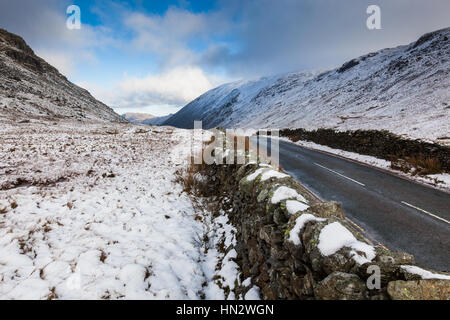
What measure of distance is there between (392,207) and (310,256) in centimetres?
629

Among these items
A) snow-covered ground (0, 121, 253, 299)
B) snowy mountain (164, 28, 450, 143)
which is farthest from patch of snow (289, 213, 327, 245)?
snowy mountain (164, 28, 450, 143)

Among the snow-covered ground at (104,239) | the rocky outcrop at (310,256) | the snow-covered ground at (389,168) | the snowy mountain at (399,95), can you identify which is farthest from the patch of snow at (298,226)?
the snowy mountain at (399,95)

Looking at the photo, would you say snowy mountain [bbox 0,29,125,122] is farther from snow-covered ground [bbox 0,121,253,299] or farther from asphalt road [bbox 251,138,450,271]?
asphalt road [bbox 251,138,450,271]

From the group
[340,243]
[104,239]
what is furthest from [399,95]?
[104,239]

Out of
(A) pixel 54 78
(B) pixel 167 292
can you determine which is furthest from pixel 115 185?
(A) pixel 54 78

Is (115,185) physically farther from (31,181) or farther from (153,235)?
(153,235)

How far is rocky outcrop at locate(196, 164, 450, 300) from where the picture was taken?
6.91 feet

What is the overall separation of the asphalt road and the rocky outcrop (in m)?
3.09

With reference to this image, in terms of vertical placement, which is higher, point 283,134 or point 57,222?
point 283,134

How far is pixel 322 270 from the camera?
264 centimetres

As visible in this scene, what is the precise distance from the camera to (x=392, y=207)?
6.87 metres

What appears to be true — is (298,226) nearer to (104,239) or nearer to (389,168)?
(104,239)

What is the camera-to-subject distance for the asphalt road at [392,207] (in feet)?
15.7

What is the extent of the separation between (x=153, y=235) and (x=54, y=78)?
280ft
